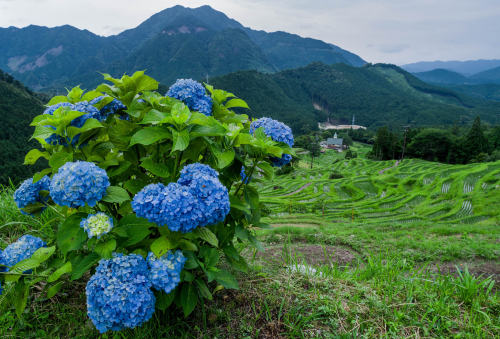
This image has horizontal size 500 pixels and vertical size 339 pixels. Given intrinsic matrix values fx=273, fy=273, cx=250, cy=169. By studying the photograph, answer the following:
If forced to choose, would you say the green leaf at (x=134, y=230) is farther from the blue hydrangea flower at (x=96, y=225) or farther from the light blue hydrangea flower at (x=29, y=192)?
the light blue hydrangea flower at (x=29, y=192)

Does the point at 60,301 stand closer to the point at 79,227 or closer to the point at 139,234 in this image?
the point at 79,227

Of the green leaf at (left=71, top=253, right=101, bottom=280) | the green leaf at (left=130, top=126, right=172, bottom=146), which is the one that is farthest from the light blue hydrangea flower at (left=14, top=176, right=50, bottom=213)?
the green leaf at (left=130, top=126, right=172, bottom=146)

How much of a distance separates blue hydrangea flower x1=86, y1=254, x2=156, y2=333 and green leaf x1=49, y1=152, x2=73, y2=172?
2.58 ft

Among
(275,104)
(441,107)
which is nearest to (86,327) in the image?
(275,104)

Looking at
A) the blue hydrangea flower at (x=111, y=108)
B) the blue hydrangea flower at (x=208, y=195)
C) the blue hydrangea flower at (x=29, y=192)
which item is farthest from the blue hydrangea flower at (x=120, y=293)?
the blue hydrangea flower at (x=111, y=108)

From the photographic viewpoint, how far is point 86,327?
2.60 metres

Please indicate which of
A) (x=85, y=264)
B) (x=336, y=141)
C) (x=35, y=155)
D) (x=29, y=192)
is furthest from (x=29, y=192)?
(x=336, y=141)

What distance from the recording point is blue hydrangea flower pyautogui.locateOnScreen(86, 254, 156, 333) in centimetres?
177

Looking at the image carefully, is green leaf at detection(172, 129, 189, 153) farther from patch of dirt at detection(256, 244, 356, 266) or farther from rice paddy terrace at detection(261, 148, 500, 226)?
rice paddy terrace at detection(261, 148, 500, 226)

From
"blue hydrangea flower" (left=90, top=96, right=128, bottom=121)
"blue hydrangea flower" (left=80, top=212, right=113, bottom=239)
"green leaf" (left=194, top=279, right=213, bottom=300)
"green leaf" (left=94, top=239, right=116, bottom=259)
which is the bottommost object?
"green leaf" (left=194, top=279, right=213, bottom=300)

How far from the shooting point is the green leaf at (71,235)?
1906mm

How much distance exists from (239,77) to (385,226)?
18173 cm

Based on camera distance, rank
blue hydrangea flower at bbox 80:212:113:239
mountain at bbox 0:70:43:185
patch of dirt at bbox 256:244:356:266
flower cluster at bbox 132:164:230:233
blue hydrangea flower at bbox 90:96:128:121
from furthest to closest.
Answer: mountain at bbox 0:70:43:185 → patch of dirt at bbox 256:244:356:266 → blue hydrangea flower at bbox 90:96:128:121 → blue hydrangea flower at bbox 80:212:113:239 → flower cluster at bbox 132:164:230:233

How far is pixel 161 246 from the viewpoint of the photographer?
1.85 meters
